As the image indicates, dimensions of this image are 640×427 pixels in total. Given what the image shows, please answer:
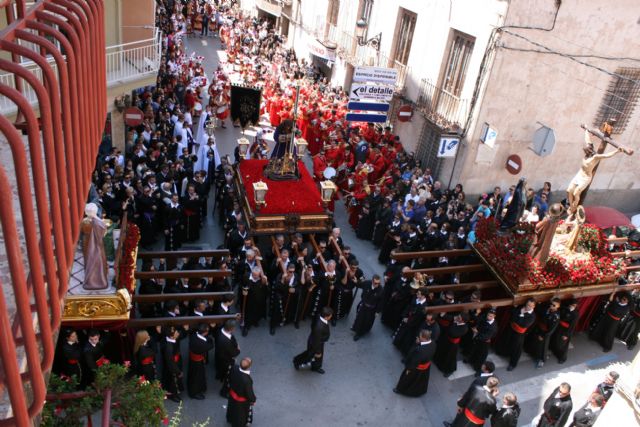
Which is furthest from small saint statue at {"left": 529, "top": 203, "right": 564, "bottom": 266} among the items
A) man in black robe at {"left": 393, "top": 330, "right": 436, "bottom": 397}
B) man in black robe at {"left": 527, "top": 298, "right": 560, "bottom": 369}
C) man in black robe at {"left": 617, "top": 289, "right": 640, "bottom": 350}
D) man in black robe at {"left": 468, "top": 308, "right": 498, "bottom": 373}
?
man in black robe at {"left": 393, "top": 330, "right": 436, "bottom": 397}

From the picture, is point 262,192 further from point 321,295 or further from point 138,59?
point 138,59

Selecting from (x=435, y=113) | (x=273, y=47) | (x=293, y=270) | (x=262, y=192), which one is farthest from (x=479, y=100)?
(x=273, y=47)

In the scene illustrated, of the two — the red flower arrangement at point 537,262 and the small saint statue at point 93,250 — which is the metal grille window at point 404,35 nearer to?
the red flower arrangement at point 537,262

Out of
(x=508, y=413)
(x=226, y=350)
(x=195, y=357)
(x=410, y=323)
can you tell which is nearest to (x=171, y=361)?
(x=195, y=357)

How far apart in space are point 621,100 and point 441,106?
18.8 ft

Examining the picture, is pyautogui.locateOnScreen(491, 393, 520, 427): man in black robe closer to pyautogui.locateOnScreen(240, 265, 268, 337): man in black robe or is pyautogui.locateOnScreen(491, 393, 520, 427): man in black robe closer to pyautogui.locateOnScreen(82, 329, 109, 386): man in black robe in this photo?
pyautogui.locateOnScreen(240, 265, 268, 337): man in black robe

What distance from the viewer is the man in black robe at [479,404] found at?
315 inches

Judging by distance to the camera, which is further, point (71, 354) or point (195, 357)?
point (195, 357)

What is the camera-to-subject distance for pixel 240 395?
25.9 feet

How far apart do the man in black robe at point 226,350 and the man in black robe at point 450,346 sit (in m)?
3.84

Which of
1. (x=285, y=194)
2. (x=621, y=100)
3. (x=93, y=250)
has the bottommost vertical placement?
(x=285, y=194)

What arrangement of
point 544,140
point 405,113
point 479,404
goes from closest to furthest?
1. point 479,404
2. point 544,140
3. point 405,113

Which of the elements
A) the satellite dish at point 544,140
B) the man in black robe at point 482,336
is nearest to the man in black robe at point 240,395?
the man in black robe at point 482,336

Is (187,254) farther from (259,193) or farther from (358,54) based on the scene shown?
(358,54)
